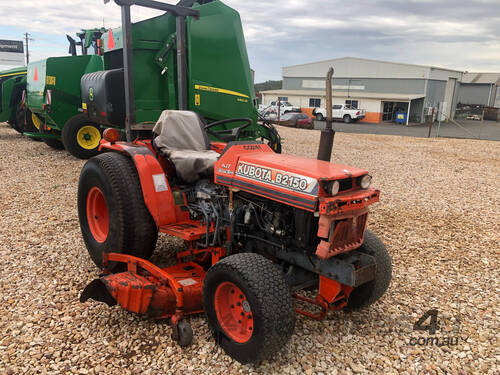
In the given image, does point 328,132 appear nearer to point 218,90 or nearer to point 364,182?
point 364,182

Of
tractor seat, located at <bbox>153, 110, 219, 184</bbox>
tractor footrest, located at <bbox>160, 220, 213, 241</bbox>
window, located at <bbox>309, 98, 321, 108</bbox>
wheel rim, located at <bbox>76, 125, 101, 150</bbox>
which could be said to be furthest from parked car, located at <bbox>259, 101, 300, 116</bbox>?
tractor footrest, located at <bbox>160, 220, 213, 241</bbox>

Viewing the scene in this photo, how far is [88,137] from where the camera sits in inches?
340

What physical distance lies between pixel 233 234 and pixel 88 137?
677 cm

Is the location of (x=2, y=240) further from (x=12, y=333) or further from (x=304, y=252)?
(x=304, y=252)

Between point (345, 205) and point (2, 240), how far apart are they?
143 inches

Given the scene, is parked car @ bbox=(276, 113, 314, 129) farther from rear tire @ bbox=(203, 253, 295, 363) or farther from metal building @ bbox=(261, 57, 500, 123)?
rear tire @ bbox=(203, 253, 295, 363)

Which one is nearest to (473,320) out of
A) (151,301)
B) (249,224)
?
(249,224)

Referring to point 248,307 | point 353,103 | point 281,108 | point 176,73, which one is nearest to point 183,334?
point 248,307

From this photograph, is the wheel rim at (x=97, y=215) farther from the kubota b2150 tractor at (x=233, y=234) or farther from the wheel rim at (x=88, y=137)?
the wheel rim at (x=88, y=137)

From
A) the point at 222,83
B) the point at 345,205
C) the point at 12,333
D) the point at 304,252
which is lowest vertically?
the point at 12,333

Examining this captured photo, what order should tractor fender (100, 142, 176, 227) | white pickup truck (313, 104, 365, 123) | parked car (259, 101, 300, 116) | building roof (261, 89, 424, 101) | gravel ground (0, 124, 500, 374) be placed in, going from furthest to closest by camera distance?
building roof (261, 89, 424, 101) → white pickup truck (313, 104, 365, 123) → parked car (259, 101, 300, 116) → tractor fender (100, 142, 176, 227) → gravel ground (0, 124, 500, 374)

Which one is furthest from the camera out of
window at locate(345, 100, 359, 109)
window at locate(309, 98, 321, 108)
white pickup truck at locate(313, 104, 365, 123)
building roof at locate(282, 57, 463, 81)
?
window at locate(309, 98, 321, 108)

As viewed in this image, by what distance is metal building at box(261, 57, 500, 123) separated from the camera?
96.4 feet

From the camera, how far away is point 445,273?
3.74 m
